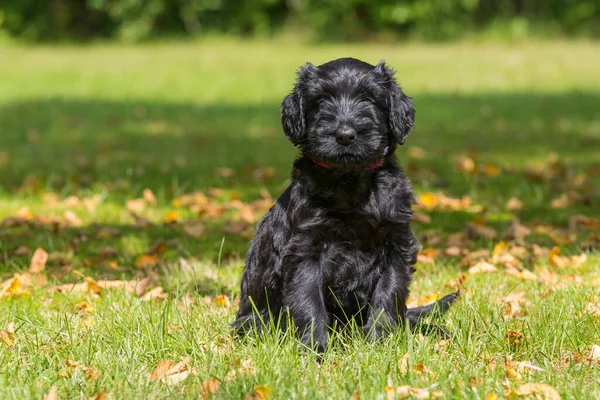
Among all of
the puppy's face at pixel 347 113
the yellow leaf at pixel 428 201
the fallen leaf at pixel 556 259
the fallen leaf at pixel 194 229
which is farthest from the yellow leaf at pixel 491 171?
the puppy's face at pixel 347 113

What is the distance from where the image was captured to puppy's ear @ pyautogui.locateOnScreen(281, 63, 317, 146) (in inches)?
146

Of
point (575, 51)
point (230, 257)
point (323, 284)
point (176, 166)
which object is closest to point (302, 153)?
point (323, 284)

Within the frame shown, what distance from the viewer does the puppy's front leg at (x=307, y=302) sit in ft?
11.4

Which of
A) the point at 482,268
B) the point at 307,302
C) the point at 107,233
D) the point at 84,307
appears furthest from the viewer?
the point at 107,233

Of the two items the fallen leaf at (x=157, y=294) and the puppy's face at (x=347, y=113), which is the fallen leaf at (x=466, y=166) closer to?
the fallen leaf at (x=157, y=294)

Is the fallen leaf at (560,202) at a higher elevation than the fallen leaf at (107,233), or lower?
higher

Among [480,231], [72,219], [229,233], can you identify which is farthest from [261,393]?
[72,219]

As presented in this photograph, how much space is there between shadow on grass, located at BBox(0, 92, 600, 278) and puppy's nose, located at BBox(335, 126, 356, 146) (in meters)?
2.25

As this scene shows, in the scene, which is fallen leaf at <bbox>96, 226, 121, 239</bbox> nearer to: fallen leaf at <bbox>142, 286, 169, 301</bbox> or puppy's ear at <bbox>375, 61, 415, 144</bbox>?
fallen leaf at <bbox>142, 286, 169, 301</bbox>

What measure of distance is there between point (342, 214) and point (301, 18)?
90.9 feet

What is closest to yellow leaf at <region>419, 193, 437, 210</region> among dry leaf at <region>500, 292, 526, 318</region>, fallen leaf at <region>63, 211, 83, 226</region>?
dry leaf at <region>500, 292, 526, 318</region>

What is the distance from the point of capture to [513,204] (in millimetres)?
6953

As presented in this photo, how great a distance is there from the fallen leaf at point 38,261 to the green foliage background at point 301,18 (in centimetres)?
2424

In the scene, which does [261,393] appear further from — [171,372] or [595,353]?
[595,353]
